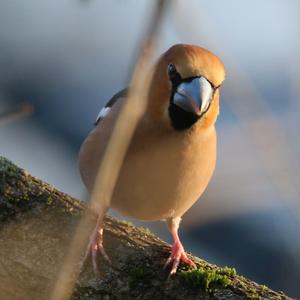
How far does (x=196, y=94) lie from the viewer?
7.61 ft

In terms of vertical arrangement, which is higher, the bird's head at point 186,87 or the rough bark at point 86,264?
the bird's head at point 186,87

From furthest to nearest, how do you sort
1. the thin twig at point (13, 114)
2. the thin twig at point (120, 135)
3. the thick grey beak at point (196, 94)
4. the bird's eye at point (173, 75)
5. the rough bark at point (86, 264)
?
the bird's eye at point (173, 75)
the thick grey beak at point (196, 94)
the rough bark at point (86, 264)
the thin twig at point (13, 114)
the thin twig at point (120, 135)

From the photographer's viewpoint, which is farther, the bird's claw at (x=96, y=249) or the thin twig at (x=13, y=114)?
the bird's claw at (x=96, y=249)

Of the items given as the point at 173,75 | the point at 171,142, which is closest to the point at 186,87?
the point at 173,75

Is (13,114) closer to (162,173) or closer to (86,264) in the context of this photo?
(86,264)

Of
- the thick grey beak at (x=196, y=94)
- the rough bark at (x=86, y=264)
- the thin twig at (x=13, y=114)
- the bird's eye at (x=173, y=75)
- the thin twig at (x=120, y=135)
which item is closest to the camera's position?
the thin twig at (x=120, y=135)

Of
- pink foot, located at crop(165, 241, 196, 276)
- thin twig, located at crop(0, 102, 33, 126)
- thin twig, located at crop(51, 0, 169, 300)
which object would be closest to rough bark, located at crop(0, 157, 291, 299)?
pink foot, located at crop(165, 241, 196, 276)

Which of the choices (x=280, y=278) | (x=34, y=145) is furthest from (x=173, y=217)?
(x=280, y=278)

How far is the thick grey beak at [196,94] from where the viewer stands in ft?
7.61

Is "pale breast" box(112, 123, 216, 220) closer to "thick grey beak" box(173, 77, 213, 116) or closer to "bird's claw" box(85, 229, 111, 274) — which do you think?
"thick grey beak" box(173, 77, 213, 116)

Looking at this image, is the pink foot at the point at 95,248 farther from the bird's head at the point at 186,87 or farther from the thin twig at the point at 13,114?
the thin twig at the point at 13,114

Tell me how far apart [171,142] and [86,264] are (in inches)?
25.5

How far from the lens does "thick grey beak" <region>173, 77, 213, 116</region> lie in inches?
91.4

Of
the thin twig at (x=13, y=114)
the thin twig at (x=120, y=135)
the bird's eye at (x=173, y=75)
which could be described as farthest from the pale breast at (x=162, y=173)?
the thin twig at (x=120, y=135)
